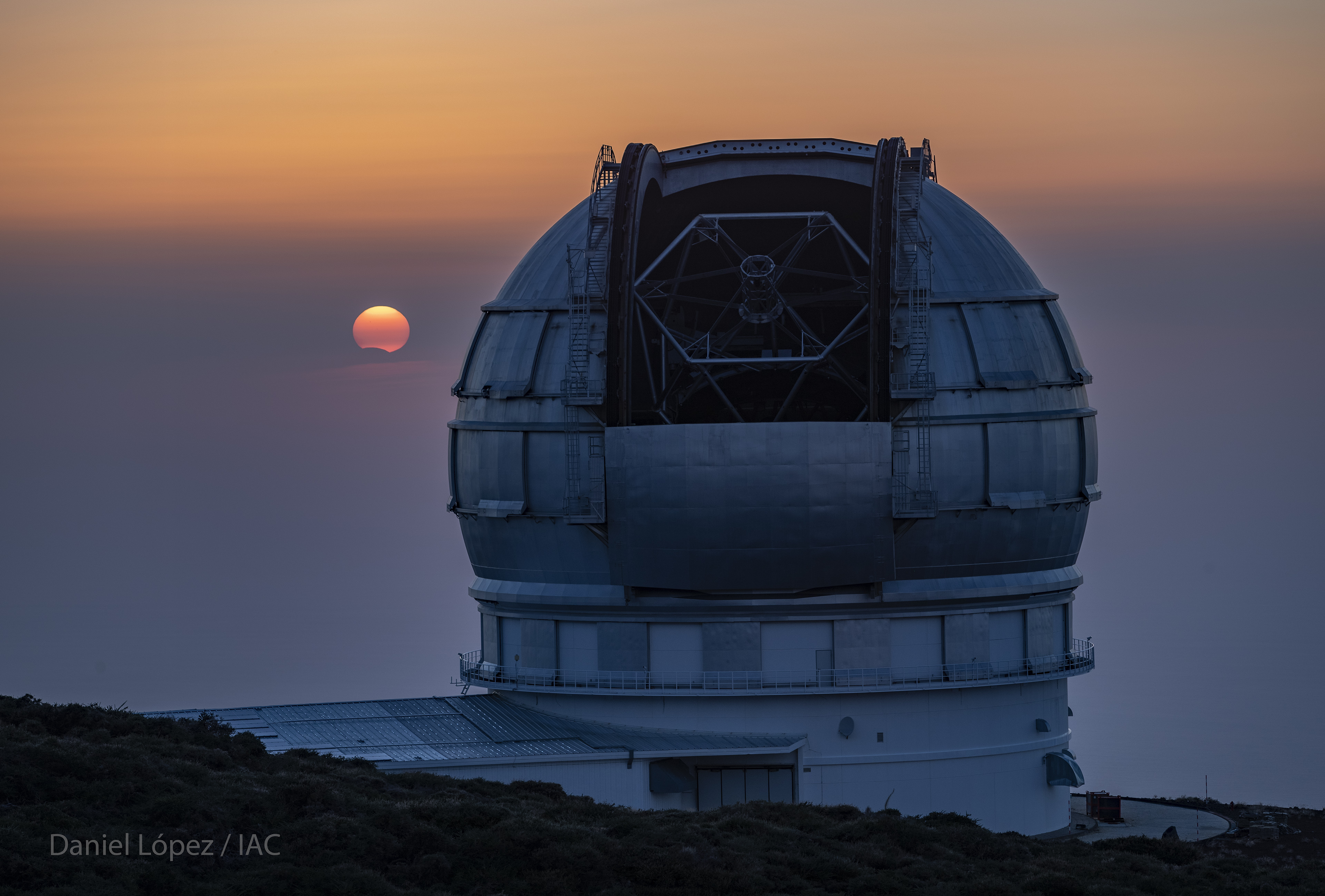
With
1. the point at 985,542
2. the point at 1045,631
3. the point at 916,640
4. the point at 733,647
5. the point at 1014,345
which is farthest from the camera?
the point at 1045,631

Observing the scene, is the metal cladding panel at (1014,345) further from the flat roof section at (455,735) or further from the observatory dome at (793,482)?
the flat roof section at (455,735)

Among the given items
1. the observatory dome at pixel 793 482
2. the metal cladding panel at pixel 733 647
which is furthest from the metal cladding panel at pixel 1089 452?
the metal cladding panel at pixel 733 647

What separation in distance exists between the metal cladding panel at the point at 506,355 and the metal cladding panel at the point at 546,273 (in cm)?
26

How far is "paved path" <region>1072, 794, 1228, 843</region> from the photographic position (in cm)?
4016

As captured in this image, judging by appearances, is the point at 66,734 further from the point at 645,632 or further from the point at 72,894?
the point at 645,632

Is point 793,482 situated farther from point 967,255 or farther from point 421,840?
point 421,840

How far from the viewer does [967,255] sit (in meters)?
39.0

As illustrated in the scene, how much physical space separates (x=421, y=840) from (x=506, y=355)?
15.1 metres

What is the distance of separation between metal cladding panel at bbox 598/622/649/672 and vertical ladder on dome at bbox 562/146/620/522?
2472 millimetres

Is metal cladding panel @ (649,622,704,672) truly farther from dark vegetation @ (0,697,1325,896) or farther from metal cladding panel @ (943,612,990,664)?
dark vegetation @ (0,697,1325,896)

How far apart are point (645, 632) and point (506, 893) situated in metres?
12.7

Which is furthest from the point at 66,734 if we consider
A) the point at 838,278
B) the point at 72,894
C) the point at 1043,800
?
the point at 1043,800

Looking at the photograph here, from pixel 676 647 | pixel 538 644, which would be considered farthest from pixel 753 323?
pixel 538 644

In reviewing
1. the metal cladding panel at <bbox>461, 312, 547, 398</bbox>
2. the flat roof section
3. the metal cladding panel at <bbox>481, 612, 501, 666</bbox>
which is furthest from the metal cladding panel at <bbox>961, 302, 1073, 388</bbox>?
the metal cladding panel at <bbox>481, 612, 501, 666</bbox>
